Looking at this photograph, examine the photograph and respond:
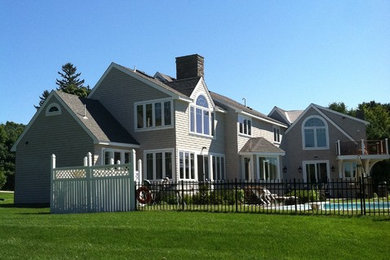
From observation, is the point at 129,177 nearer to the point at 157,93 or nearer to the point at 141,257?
the point at 141,257

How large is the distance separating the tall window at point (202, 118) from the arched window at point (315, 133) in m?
12.4

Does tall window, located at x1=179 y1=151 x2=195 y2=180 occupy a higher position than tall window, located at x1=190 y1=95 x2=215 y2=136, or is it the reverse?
tall window, located at x1=190 y1=95 x2=215 y2=136

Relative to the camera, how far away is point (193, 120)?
27656 mm

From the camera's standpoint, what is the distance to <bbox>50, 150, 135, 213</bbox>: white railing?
17.2 meters

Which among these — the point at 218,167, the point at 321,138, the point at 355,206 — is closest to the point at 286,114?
the point at 321,138

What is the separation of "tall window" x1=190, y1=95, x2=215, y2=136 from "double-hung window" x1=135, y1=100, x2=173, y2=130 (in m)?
2.05

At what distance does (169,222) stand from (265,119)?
25.6 m

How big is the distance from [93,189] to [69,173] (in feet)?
4.66

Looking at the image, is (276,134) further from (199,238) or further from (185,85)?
(199,238)

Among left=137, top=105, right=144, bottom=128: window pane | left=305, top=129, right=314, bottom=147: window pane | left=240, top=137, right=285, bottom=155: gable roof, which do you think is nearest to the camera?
left=137, top=105, right=144, bottom=128: window pane

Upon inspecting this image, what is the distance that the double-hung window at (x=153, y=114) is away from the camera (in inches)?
1022

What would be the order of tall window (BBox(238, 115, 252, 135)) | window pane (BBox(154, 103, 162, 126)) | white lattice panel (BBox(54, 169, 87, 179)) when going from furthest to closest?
tall window (BBox(238, 115, 252, 135)), window pane (BBox(154, 103, 162, 126)), white lattice panel (BBox(54, 169, 87, 179))

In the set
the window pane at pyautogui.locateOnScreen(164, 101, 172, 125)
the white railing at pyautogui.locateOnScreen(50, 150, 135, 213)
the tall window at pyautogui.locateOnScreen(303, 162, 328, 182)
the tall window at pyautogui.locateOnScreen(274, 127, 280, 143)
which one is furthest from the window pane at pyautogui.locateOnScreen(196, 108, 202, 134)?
the tall window at pyautogui.locateOnScreen(303, 162, 328, 182)

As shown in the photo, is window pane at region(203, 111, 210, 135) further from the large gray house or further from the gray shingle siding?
the gray shingle siding
